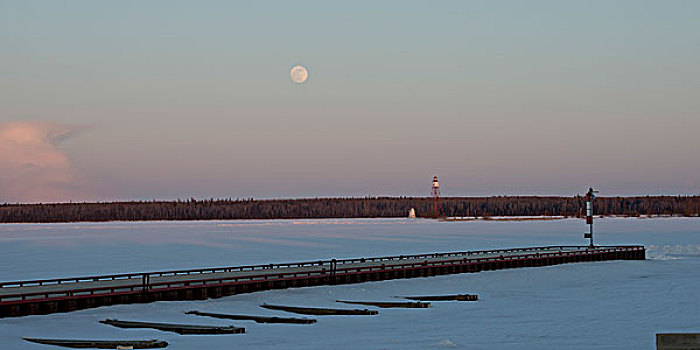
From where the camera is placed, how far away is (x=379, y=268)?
2304 inches

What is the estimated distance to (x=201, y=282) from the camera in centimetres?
4775

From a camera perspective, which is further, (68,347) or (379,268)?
(379,268)

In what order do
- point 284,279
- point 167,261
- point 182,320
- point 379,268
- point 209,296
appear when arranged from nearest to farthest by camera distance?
point 182,320 → point 209,296 → point 284,279 → point 379,268 → point 167,261

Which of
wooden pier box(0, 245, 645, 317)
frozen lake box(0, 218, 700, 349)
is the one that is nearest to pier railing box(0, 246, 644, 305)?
wooden pier box(0, 245, 645, 317)

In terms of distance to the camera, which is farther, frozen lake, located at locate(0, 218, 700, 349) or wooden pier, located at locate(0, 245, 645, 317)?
wooden pier, located at locate(0, 245, 645, 317)

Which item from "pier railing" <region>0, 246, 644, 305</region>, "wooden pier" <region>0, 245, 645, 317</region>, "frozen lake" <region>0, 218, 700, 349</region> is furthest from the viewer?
"pier railing" <region>0, 246, 644, 305</region>

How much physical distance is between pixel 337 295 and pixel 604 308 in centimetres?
1286

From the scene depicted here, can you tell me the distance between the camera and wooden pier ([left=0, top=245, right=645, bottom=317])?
39.3 meters

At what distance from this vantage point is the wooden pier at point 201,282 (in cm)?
3934

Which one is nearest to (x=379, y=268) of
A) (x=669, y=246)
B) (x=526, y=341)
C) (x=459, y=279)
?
(x=459, y=279)

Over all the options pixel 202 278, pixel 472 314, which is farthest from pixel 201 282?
pixel 472 314

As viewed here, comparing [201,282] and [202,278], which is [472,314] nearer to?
[201,282]

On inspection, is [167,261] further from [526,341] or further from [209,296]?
[526,341]

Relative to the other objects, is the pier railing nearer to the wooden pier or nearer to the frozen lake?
the wooden pier
